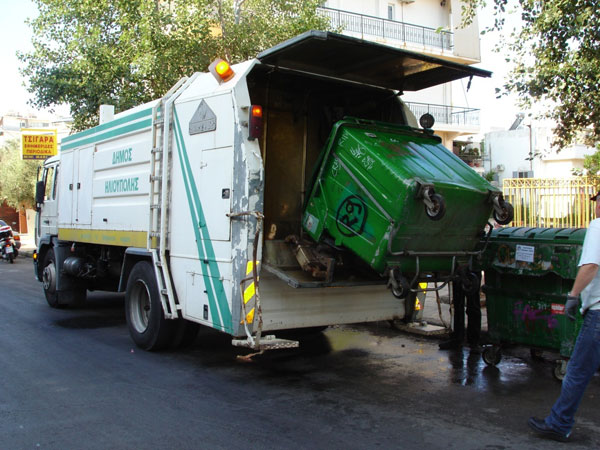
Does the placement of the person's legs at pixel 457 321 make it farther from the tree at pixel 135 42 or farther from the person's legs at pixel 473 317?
the tree at pixel 135 42

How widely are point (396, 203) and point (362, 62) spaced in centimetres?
181

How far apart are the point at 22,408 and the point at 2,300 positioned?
21.5ft

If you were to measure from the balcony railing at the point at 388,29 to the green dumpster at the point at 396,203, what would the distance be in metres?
16.9

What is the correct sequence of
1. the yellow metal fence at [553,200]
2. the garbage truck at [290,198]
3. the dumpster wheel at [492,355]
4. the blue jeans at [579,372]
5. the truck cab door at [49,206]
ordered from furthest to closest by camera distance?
the yellow metal fence at [553,200], the truck cab door at [49,206], the dumpster wheel at [492,355], the garbage truck at [290,198], the blue jeans at [579,372]

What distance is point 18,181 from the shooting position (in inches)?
1180

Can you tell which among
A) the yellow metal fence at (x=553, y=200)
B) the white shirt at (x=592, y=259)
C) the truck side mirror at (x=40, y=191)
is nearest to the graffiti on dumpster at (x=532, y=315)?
the white shirt at (x=592, y=259)

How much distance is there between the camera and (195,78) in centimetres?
621

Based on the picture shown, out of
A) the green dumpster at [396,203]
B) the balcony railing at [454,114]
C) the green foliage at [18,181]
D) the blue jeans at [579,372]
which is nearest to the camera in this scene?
the blue jeans at [579,372]

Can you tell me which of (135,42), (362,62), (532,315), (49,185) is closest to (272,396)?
(532,315)

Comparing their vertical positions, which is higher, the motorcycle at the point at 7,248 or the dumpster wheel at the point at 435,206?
the dumpster wheel at the point at 435,206

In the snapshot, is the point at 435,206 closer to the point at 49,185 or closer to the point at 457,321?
the point at 457,321

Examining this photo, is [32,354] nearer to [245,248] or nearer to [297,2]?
[245,248]

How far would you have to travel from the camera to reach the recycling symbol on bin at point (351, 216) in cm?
491

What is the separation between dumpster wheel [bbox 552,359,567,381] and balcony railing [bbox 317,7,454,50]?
57.8 feet
